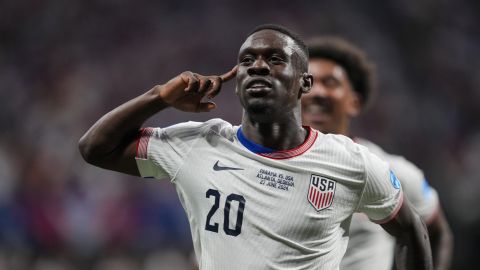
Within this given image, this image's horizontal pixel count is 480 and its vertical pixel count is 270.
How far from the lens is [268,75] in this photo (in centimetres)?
273

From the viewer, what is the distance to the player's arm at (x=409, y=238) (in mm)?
2947

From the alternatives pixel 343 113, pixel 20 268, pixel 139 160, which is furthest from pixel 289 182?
pixel 20 268

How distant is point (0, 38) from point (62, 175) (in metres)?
2.64

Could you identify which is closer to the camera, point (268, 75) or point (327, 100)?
point (268, 75)

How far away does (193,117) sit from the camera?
8680mm

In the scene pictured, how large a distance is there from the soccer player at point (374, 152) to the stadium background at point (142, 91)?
2.94 m

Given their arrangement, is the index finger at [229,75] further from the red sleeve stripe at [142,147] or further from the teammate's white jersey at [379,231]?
the teammate's white jersey at [379,231]

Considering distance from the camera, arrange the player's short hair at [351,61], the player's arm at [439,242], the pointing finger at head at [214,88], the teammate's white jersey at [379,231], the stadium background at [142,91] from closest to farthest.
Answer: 1. the pointing finger at head at [214,88]
2. the teammate's white jersey at [379,231]
3. the player's arm at [439,242]
4. the player's short hair at [351,61]
5. the stadium background at [142,91]

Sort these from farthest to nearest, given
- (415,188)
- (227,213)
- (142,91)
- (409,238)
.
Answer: (142,91)
(415,188)
(409,238)
(227,213)

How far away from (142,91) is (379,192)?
21.3 ft

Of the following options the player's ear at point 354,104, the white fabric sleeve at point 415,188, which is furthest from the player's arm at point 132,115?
the player's ear at point 354,104

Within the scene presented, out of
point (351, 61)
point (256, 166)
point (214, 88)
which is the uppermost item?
point (351, 61)

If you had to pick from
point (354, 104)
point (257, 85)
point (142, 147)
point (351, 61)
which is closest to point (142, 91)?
point (351, 61)

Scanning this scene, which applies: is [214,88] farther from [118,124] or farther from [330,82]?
[330,82]
